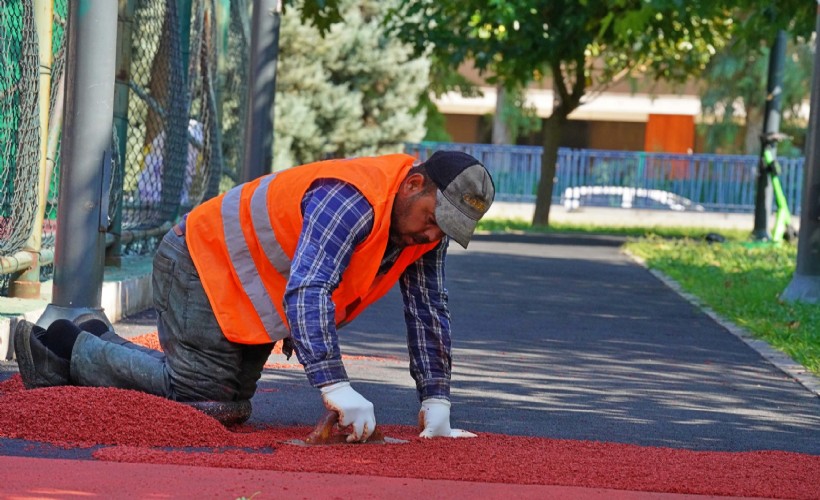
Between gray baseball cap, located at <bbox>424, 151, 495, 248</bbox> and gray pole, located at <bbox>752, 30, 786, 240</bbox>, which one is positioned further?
gray pole, located at <bbox>752, 30, 786, 240</bbox>

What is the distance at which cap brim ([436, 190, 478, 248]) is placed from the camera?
439 cm

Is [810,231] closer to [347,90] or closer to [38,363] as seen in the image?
[38,363]

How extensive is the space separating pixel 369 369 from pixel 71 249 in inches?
65.6

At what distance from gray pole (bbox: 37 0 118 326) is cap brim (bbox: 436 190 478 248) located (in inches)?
101

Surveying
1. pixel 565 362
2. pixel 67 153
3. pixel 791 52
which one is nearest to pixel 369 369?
pixel 565 362

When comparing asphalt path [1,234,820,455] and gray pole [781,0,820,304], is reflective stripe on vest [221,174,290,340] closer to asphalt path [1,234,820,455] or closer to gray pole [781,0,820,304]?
asphalt path [1,234,820,455]

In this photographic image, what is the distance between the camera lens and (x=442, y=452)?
4.43 metres

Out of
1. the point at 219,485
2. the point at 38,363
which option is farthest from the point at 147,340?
the point at 219,485

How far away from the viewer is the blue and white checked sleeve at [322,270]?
4293 millimetres

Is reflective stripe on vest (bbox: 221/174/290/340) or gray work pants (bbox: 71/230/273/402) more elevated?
reflective stripe on vest (bbox: 221/174/290/340)

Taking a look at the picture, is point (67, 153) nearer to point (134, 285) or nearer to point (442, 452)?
point (134, 285)

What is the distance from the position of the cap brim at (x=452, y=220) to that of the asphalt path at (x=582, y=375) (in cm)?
118

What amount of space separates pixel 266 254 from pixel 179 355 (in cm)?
56

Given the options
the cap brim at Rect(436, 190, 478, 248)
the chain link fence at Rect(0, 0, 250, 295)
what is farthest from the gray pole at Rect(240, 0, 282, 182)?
the cap brim at Rect(436, 190, 478, 248)
